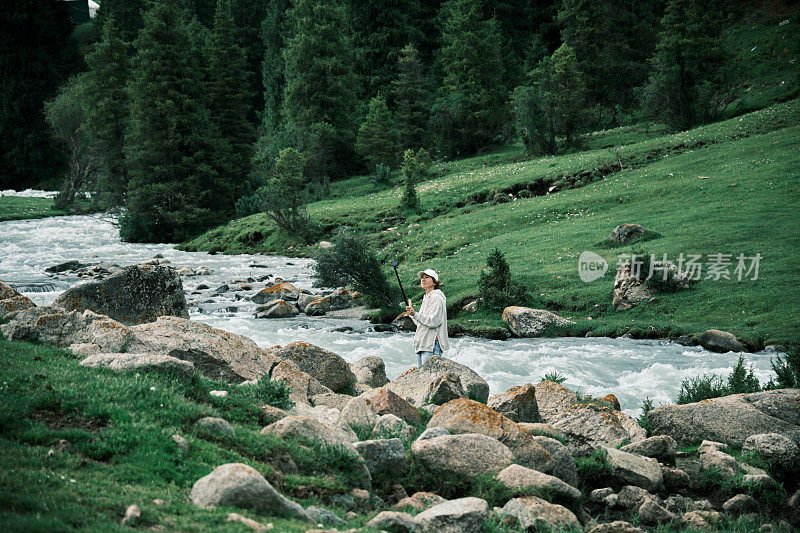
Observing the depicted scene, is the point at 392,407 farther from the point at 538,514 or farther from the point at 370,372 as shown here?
the point at 370,372

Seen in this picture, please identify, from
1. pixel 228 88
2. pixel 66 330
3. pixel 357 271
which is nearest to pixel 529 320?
pixel 357 271

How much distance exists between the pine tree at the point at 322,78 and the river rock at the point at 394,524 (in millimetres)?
62890

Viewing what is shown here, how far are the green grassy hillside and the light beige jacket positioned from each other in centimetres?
922

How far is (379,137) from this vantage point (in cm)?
6088

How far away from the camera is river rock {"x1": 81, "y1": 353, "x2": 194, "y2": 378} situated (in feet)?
27.0

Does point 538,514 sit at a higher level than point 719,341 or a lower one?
higher

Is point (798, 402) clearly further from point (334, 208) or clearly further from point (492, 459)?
point (334, 208)

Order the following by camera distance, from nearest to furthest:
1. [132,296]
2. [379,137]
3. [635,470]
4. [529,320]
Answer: [635,470]
[132,296]
[529,320]
[379,137]

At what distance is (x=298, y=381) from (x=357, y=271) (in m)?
15.8

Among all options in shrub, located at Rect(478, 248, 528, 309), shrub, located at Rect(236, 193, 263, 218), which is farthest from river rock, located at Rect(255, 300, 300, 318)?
shrub, located at Rect(236, 193, 263, 218)

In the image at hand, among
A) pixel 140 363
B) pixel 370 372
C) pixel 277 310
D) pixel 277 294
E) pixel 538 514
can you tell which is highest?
pixel 140 363

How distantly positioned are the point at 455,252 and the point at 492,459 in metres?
24.8

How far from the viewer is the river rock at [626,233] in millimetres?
26922

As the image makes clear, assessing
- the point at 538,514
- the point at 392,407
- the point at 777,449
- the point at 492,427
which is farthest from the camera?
the point at 392,407
